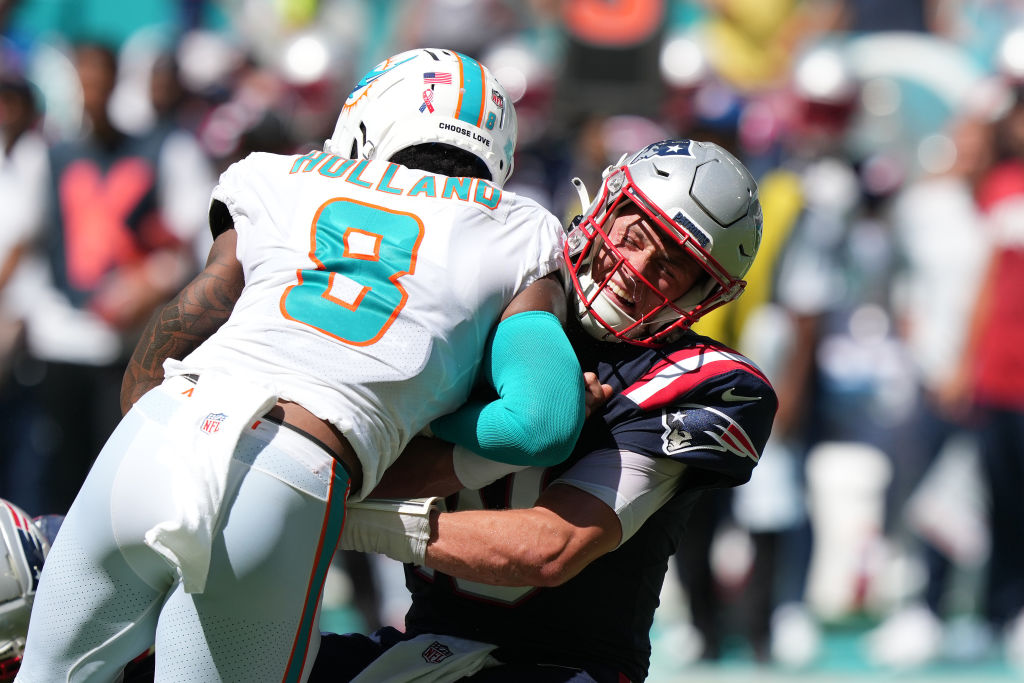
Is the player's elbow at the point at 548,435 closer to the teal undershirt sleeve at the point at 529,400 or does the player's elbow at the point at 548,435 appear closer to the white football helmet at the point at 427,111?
the teal undershirt sleeve at the point at 529,400

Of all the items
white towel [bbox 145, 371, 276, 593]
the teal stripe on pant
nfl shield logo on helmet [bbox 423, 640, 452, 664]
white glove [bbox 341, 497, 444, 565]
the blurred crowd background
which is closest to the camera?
white towel [bbox 145, 371, 276, 593]

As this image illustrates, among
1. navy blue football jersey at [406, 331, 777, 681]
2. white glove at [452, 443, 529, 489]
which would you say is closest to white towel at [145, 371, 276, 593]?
white glove at [452, 443, 529, 489]

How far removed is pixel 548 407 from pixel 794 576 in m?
4.02

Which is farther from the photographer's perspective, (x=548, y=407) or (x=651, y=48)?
(x=651, y=48)

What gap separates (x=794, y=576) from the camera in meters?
6.00

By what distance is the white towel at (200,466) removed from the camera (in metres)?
2.09

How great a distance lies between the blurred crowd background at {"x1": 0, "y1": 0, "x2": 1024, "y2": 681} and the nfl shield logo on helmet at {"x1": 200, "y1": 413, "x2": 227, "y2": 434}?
3475mm

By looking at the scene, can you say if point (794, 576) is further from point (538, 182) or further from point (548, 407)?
point (548, 407)

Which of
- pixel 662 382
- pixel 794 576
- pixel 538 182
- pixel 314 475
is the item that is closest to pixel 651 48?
pixel 538 182

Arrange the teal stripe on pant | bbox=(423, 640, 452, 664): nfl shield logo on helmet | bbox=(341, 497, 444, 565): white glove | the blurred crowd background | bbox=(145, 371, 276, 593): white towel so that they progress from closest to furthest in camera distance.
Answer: bbox=(145, 371, 276, 593): white towel < the teal stripe on pant < bbox=(341, 497, 444, 565): white glove < bbox=(423, 640, 452, 664): nfl shield logo on helmet < the blurred crowd background

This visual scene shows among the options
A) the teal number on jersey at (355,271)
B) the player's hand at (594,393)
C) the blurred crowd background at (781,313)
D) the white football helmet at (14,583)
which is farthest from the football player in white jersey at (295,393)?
the blurred crowd background at (781,313)

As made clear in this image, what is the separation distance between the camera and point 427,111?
8.34ft

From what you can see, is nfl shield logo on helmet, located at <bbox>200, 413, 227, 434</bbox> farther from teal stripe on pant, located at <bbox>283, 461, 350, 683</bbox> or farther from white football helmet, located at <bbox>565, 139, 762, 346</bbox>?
white football helmet, located at <bbox>565, 139, 762, 346</bbox>

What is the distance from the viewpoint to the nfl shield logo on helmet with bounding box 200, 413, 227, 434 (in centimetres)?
215
